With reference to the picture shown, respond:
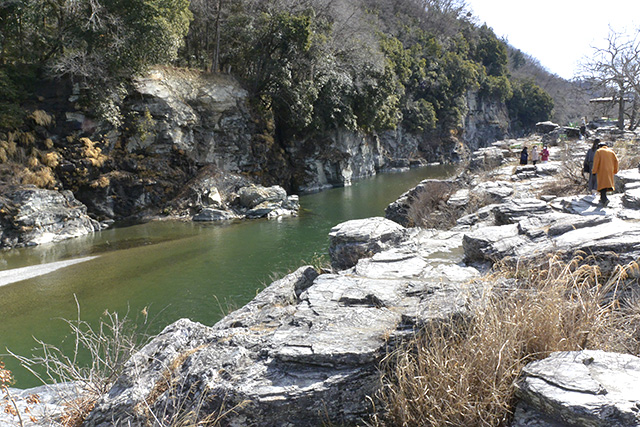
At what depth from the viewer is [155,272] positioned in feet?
41.2

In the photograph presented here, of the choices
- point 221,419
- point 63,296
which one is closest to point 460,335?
point 221,419

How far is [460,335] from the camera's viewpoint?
3.76 meters

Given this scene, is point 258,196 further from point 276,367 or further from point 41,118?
point 276,367

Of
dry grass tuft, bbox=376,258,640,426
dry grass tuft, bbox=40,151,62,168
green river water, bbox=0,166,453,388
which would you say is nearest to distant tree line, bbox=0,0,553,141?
dry grass tuft, bbox=40,151,62,168

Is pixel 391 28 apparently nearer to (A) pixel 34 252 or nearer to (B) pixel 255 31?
(B) pixel 255 31

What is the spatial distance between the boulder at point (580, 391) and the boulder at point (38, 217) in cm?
1844

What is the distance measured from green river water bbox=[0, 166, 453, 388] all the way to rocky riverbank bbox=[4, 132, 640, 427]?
2356mm

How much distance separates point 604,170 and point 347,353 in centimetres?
749

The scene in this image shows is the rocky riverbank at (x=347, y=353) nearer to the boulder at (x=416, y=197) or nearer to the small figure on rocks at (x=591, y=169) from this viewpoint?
the small figure on rocks at (x=591, y=169)

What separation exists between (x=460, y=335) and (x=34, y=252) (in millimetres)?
16553

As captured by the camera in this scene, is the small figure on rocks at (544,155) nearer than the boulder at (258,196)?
Yes

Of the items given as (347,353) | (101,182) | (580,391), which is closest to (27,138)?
(101,182)

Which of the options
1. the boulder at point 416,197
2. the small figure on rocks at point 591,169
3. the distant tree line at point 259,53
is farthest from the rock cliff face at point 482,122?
the small figure on rocks at point 591,169

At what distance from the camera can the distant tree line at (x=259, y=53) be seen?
755 inches
